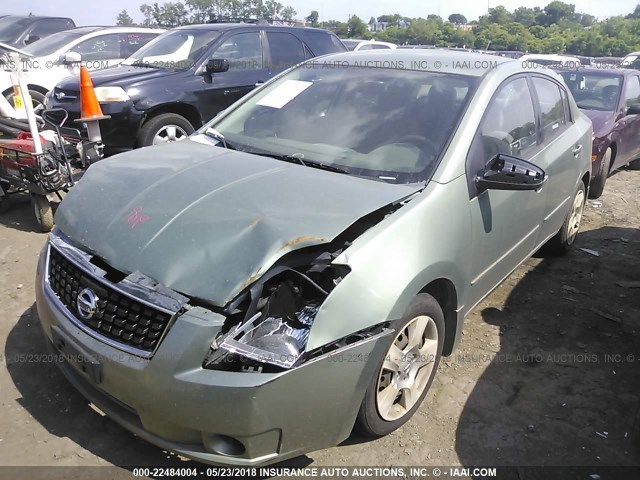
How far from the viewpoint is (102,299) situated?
2.22m

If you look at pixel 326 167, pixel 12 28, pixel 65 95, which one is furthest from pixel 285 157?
pixel 12 28

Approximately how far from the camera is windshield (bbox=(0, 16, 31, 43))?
482 inches

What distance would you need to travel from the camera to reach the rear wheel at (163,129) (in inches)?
244

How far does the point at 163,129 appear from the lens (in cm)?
638

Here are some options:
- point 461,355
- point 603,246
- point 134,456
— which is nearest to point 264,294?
point 134,456

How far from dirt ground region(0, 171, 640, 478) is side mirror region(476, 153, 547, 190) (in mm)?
1154

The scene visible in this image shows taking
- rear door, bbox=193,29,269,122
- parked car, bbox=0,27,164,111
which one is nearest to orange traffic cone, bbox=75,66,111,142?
rear door, bbox=193,29,269,122

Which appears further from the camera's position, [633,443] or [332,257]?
[633,443]

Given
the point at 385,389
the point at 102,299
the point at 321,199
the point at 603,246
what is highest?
the point at 321,199

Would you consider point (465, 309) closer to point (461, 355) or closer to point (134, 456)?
point (461, 355)

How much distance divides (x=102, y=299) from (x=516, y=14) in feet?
201

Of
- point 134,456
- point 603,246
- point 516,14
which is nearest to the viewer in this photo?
point 134,456

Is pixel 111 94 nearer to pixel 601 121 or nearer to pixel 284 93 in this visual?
pixel 284 93

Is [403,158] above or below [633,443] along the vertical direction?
above
